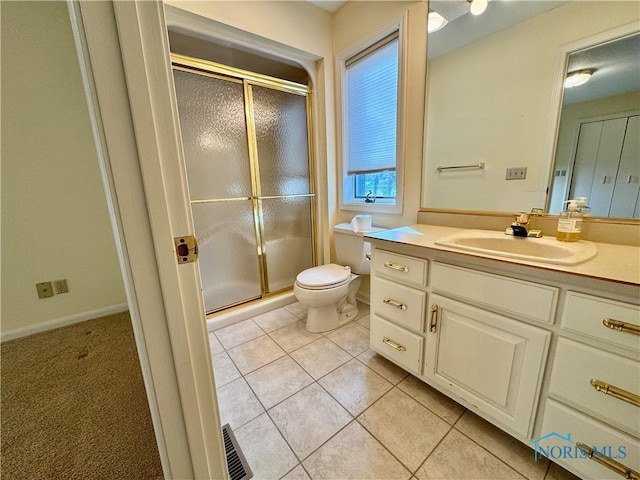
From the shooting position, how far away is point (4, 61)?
1618 mm

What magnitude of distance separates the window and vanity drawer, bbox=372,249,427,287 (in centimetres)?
68

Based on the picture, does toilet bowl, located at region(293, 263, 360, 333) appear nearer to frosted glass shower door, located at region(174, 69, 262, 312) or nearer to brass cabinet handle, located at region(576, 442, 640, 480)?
frosted glass shower door, located at region(174, 69, 262, 312)

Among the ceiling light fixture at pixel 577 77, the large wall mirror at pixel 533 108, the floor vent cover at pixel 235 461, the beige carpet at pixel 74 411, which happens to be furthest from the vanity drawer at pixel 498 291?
the beige carpet at pixel 74 411

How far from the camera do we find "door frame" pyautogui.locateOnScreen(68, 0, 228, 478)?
42 centimetres

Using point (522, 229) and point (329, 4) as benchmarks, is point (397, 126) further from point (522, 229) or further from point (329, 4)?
point (329, 4)

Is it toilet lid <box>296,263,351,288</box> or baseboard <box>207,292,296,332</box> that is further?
baseboard <box>207,292,296,332</box>

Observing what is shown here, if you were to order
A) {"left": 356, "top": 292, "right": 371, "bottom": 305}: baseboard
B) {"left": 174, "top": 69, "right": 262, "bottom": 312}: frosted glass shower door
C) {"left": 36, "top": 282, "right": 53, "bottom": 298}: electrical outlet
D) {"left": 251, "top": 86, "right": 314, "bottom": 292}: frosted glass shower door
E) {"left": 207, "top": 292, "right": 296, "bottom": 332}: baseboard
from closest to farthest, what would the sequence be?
{"left": 174, "top": 69, "right": 262, "bottom": 312}: frosted glass shower door < {"left": 36, "top": 282, "right": 53, "bottom": 298}: electrical outlet < {"left": 207, "top": 292, "right": 296, "bottom": 332}: baseboard < {"left": 251, "top": 86, "right": 314, "bottom": 292}: frosted glass shower door < {"left": 356, "top": 292, "right": 371, "bottom": 305}: baseboard

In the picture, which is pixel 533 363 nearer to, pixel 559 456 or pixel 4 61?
pixel 559 456

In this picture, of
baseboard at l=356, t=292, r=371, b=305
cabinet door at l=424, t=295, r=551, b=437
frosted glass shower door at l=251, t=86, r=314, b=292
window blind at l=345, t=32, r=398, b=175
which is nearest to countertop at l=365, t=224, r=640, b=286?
cabinet door at l=424, t=295, r=551, b=437

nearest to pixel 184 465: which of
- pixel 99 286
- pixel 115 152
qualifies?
pixel 115 152

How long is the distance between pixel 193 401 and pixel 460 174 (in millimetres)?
1719

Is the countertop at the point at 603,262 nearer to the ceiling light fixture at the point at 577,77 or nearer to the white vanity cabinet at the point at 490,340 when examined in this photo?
the white vanity cabinet at the point at 490,340

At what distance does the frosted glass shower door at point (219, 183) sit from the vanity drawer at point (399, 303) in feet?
3.92

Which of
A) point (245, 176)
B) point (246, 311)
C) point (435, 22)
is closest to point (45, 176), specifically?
point (245, 176)
